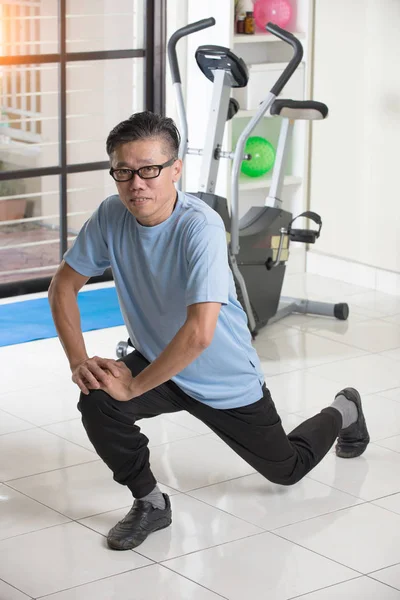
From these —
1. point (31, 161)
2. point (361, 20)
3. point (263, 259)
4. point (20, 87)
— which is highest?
point (361, 20)

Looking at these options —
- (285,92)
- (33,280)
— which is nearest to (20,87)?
(33,280)

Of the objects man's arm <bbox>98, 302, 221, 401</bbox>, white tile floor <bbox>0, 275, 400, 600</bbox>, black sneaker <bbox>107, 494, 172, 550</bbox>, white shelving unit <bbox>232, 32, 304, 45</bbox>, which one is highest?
white shelving unit <bbox>232, 32, 304, 45</bbox>

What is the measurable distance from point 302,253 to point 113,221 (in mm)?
3416

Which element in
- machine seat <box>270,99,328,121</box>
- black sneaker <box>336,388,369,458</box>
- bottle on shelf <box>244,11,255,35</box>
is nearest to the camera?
black sneaker <box>336,388,369,458</box>

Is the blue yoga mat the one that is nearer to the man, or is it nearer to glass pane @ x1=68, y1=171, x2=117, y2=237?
glass pane @ x1=68, y1=171, x2=117, y2=237

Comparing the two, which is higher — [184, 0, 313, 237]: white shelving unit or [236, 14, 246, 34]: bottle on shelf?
[236, 14, 246, 34]: bottle on shelf

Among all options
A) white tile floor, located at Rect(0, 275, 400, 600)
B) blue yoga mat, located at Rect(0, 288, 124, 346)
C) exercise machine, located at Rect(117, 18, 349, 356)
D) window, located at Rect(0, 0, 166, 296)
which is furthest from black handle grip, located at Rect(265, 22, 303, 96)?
blue yoga mat, located at Rect(0, 288, 124, 346)

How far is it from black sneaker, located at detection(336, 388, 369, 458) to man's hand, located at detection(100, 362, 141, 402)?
2.90 ft

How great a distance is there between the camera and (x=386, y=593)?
2602mm

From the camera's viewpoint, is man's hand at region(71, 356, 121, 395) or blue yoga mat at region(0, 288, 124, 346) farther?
blue yoga mat at region(0, 288, 124, 346)

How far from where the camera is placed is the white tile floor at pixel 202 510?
2.66 metres

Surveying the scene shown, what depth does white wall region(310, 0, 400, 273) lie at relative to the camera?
5578 mm

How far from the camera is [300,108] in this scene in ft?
15.9

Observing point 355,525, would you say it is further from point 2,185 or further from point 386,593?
point 2,185
